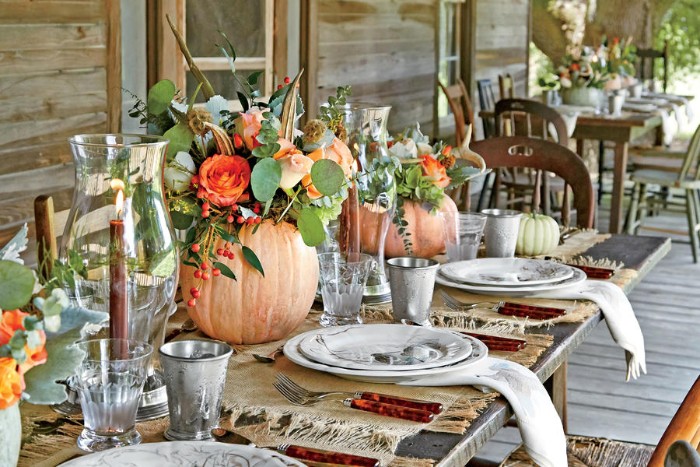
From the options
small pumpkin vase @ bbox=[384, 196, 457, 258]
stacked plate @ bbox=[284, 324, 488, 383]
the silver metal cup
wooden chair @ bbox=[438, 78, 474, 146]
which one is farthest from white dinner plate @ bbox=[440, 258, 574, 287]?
wooden chair @ bbox=[438, 78, 474, 146]

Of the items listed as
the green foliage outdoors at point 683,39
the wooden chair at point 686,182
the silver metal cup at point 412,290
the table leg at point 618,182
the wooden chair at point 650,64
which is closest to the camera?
the silver metal cup at point 412,290

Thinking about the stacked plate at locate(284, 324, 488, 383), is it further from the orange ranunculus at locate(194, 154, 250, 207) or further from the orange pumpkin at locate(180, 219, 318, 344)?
the orange ranunculus at locate(194, 154, 250, 207)

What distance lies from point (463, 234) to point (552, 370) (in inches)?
23.5

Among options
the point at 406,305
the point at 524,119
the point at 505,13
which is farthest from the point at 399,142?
the point at 505,13

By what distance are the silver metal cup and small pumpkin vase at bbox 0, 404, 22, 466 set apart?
31.8 inches

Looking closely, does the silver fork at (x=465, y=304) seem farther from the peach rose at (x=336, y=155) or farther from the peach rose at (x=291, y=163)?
the peach rose at (x=291, y=163)

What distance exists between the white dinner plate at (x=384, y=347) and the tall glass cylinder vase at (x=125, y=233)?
255 millimetres

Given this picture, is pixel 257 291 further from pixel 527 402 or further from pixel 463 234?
pixel 463 234

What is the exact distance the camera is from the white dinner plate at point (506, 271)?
75.9 inches

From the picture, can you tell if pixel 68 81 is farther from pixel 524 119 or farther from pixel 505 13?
pixel 505 13

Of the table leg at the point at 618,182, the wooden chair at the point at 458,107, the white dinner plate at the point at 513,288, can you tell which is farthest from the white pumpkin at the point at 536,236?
the table leg at the point at 618,182

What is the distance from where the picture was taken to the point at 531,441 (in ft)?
4.43

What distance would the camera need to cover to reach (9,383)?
846 millimetres

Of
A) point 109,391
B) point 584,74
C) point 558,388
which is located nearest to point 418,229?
point 558,388
